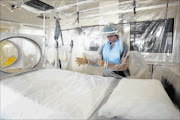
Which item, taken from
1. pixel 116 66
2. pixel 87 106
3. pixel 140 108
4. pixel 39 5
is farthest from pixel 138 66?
pixel 39 5

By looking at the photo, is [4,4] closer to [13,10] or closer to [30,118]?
[13,10]

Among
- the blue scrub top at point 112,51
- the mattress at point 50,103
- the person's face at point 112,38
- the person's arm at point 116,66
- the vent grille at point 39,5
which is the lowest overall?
the mattress at point 50,103

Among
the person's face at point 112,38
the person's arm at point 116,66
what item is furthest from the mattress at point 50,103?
the person's face at point 112,38

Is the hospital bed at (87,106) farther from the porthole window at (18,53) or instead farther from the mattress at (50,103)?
the porthole window at (18,53)

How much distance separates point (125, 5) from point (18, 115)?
4.68 ft

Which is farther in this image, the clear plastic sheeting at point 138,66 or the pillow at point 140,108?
→ the clear plastic sheeting at point 138,66

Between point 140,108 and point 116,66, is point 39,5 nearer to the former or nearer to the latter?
point 116,66

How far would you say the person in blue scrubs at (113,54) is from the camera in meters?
1.10

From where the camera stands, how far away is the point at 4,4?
1.45 m

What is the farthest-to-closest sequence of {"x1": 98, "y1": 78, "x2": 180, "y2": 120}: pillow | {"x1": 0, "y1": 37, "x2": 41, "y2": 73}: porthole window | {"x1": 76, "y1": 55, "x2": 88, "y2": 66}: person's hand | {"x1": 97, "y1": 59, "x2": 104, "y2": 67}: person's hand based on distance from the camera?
{"x1": 0, "y1": 37, "x2": 41, "y2": 73}: porthole window
{"x1": 76, "y1": 55, "x2": 88, "y2": 66}: person's hand
{"x1": 97, "y1": 59, "x2": 104, "y2": 67}: person's hand
{"x1": 98, "y1": 78, "x2": 180, "y2": 120}: pillow

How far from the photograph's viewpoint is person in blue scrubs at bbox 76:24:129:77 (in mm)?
1103

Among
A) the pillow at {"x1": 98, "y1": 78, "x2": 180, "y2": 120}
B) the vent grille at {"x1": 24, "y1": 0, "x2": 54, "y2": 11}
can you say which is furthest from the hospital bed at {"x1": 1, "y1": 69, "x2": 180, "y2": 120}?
the vent grille at {"x1": 24, "y1": 0, "x2": 54, "y2": 11}

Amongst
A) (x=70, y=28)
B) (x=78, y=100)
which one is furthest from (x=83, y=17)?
(x=78, y=100)

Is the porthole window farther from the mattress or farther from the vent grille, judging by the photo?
the mattress
